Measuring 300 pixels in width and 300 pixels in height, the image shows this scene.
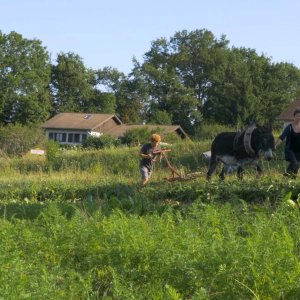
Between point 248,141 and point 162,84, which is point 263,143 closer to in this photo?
point 248,141

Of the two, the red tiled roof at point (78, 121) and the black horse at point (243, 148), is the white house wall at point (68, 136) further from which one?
the black horse at point (243, 148)

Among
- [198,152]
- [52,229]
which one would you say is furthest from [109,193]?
[198,152]

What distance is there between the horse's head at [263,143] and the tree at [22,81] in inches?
3156

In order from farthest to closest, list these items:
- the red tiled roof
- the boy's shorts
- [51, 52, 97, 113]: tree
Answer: [51, 52, 97, 113]: tree
the red tiled roof
the boy's shorts

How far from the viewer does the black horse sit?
12.7 m

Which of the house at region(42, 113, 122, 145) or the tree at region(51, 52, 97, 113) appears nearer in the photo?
the house at region(42, 113, 122, 145)

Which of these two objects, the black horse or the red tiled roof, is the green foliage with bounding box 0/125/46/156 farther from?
the black horse

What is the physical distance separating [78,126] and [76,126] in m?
0.36

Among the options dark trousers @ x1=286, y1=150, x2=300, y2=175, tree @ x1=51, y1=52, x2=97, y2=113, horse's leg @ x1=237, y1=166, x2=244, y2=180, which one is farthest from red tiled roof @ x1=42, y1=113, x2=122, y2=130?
dark trousers @ x1=286, y1=150, x2=300, y2=175

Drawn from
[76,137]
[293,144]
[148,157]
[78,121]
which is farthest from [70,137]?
[293,144]

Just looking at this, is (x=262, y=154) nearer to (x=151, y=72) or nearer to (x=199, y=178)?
(x=199, y=178)

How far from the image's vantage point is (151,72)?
9781cm

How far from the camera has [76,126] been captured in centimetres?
9306

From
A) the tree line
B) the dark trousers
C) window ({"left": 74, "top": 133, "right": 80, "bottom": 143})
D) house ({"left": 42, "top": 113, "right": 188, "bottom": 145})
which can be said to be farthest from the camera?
window ({"left": 74, "top": 133, "right": 80, "bottom": 143})
